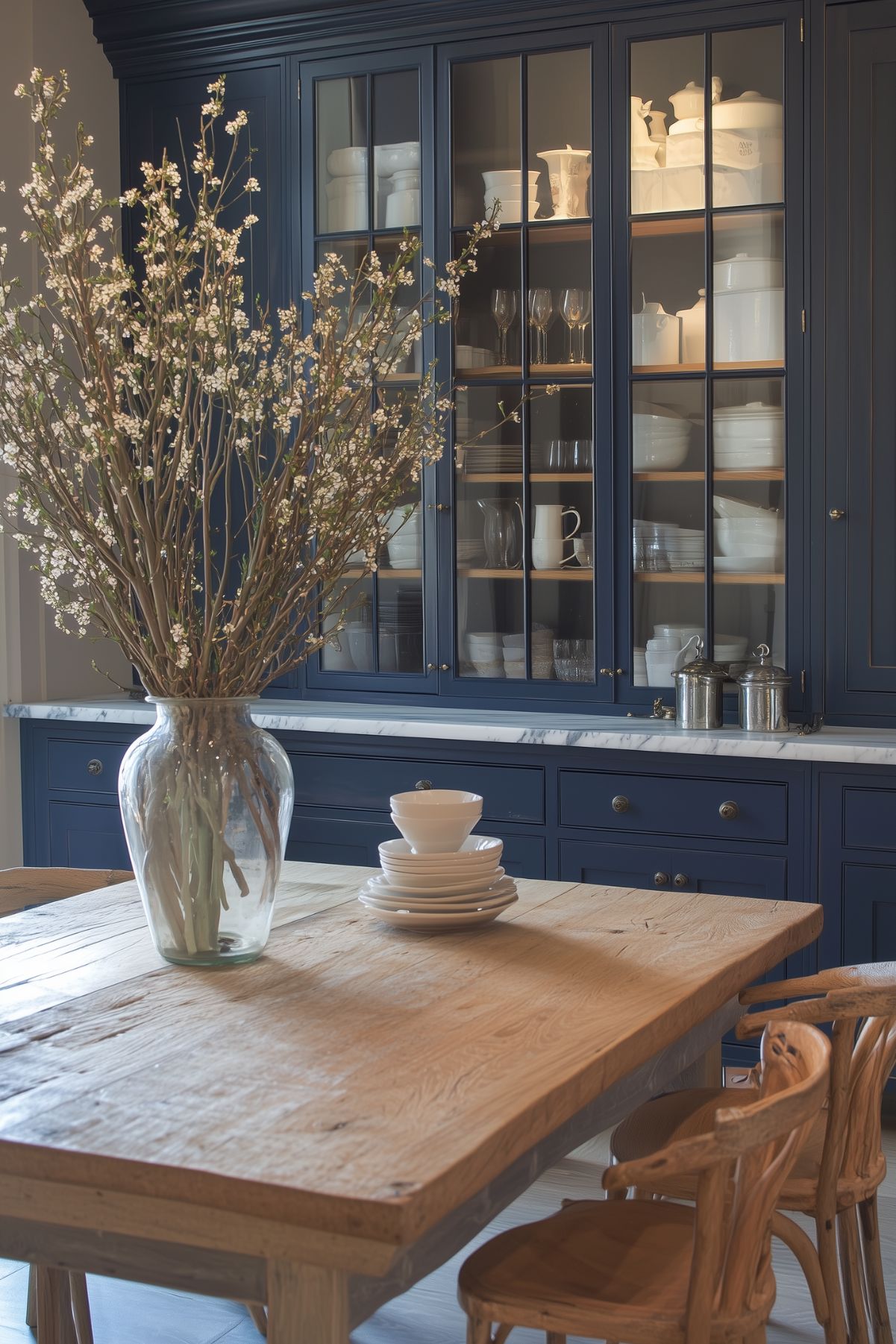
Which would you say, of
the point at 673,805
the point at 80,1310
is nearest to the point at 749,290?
the point at 673,805

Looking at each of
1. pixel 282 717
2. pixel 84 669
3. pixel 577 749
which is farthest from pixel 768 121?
pixel 84 669

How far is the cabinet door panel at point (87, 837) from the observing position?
13.3 feet

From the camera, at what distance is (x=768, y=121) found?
354cm

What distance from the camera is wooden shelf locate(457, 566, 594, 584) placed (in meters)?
3.79

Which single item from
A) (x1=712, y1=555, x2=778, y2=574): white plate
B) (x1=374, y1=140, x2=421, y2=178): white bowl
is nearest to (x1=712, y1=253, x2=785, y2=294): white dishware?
(x1=712, y1=555, x2=778, y2=574): white plate

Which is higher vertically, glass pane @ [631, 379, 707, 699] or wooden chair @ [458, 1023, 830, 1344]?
glass pane @ [631, 379, 707, 699]

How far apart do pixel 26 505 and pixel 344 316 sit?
232 centimetres

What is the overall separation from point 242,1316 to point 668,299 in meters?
2.52

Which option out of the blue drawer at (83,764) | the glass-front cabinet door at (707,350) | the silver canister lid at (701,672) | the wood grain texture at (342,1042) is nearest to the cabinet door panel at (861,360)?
the glass-front cabinet door at (707,350)

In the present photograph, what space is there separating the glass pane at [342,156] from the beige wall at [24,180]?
2.25 ft

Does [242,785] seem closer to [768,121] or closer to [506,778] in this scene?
[506,778]

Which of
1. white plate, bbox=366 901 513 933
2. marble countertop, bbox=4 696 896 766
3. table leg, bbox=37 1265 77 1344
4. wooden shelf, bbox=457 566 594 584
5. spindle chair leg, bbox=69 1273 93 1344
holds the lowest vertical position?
spindle chair leg, bbox=69 1273 93 1344

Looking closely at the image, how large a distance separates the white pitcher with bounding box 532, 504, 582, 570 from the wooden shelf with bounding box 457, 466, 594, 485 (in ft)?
0.22

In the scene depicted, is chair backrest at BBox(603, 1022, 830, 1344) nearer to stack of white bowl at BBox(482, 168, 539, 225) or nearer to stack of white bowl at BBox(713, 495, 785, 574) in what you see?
stack of white bowl at BBox(713, 495, 785, 574)
